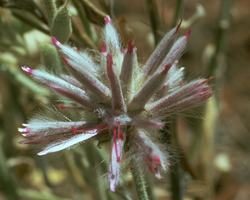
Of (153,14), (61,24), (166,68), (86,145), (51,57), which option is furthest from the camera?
(153,14)

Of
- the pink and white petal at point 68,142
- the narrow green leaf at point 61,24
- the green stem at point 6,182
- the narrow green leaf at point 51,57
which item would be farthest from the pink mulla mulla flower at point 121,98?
the green stem at point 6,182

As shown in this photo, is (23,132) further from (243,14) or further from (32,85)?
(243,14)

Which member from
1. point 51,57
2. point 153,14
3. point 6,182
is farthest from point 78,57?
point 6,182

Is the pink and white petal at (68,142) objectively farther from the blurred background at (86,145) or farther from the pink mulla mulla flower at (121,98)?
the blurred background at (86,145)

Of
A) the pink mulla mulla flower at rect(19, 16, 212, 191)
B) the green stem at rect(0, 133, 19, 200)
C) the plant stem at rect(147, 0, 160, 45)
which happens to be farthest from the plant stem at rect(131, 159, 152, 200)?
the green stem at rect(0, 133, 19, 200)

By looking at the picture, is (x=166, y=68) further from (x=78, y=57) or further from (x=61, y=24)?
(x=61, y=24)

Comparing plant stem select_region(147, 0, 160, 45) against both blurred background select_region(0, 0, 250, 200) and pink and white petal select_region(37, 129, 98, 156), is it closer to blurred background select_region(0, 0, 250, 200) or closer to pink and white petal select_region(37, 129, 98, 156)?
blurred background select_region(0, 0, 250, 200)

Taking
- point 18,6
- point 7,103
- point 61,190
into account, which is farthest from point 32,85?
point 61,190
